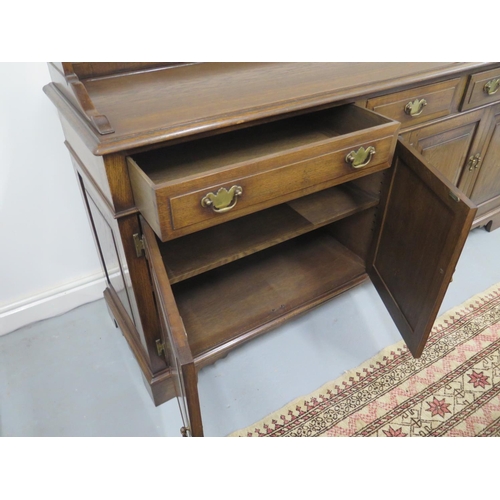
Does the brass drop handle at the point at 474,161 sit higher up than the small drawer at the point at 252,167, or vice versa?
the small drawer at the point at 252,167

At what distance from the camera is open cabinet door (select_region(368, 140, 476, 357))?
2.53ft

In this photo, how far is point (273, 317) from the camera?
1.08m

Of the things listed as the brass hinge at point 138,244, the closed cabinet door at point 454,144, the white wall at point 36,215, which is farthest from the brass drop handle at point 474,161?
the white wall at point 36,215

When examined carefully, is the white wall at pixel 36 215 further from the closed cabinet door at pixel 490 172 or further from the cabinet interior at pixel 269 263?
the closed cabinet door at pixel 490 172

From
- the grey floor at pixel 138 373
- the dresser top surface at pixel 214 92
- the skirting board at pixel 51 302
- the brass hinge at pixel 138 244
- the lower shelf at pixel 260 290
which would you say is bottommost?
the grey floor at pixel 138 373

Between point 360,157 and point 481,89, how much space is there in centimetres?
56

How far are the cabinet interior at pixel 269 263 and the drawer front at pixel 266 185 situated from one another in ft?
0.66

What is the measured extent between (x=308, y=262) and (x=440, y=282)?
0.46 meters

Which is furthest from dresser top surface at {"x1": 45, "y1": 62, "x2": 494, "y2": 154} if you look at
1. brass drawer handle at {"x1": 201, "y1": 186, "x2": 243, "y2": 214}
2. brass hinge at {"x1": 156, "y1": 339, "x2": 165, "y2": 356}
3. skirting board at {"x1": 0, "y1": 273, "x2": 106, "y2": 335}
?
skirting board at {"x1": 0, "y1": 273, "x2": 106, "y2": 335}

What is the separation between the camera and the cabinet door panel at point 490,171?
1244 millimetres

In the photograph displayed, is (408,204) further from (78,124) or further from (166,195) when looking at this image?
(78,124)

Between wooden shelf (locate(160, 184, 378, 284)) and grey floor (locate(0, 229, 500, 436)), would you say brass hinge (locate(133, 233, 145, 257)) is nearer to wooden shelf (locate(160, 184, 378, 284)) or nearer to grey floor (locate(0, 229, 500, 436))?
wooden shelf (locate(160, 184, 378, 284))

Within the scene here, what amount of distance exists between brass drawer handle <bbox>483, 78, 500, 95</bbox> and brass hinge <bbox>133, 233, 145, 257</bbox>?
39.6 inches

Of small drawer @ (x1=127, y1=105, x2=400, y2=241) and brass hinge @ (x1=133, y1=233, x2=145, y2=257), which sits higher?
small drawer @ (x1=127, y1=105, x2=400, y2=241)
